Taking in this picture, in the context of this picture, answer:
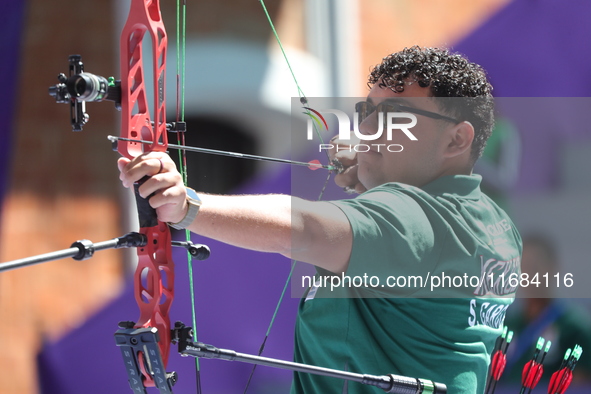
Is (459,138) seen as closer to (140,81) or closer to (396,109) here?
(396,109)

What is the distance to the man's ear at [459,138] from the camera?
1.68 meters

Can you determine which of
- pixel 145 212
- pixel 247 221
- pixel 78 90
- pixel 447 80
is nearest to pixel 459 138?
pixel 447 80

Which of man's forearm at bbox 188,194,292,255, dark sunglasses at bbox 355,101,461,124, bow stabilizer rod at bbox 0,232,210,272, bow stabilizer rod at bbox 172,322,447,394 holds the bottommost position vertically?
bow stabilizer rod at bbox 172,322,447,394

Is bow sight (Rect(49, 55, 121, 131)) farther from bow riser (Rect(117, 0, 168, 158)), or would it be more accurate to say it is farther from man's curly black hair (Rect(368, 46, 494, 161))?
man's curly black hair (Rect(368, 46, 494, 161))

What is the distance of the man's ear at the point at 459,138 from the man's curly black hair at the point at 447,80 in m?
0.02

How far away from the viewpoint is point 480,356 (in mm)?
1604

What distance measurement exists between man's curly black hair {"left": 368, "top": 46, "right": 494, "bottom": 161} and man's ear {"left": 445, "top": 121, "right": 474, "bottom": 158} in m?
0.02

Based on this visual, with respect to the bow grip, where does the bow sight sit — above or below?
above

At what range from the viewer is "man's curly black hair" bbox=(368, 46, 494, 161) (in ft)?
5.47

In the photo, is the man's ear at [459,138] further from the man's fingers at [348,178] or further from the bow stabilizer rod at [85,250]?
the bow stabilizer rod at [85,250]

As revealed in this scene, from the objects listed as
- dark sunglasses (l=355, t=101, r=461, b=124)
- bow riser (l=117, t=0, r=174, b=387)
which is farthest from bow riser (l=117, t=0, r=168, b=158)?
dark sunglasses (l=355, t=101, r=461, b=124)

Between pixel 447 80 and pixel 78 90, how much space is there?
81 cm

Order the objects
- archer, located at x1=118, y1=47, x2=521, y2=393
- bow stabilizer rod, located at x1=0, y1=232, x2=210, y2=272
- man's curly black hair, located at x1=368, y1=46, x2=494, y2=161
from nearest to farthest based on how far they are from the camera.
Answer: bow stabilizer rod, located at x1=0, y1=232, x2=210, y2=272 < archer, located at x1=118, y1=47, x2=521, y2=393 < man's curly black hair, located at x1=368, y1=46, x2=494, y2=161

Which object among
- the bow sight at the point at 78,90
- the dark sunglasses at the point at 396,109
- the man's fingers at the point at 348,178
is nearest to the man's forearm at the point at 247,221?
the bow sight at the point at 78,90
